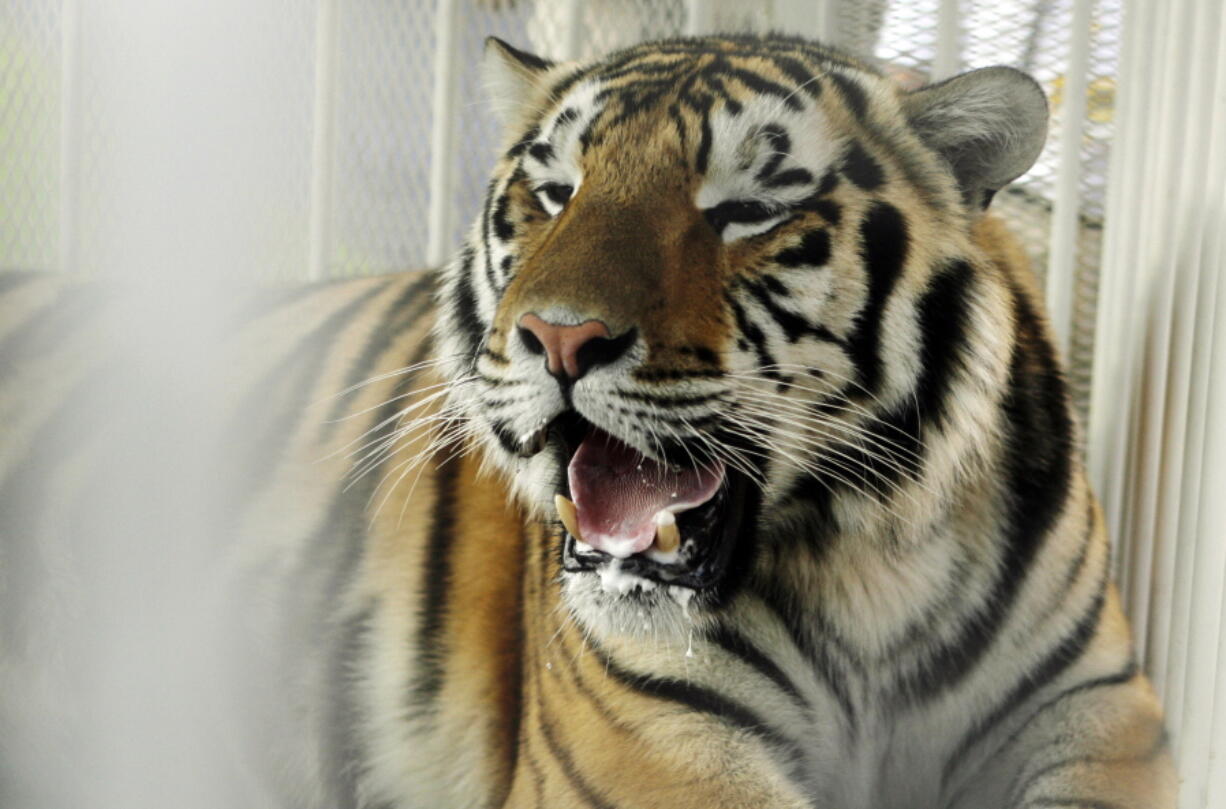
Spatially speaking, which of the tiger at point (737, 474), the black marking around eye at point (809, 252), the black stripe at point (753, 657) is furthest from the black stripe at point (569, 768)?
the black marking around eye at point (809, 252)

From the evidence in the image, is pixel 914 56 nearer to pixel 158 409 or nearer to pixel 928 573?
pixel 928 573

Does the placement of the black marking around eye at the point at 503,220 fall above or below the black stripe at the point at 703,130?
below

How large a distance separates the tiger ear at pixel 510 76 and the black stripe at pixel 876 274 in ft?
0.92

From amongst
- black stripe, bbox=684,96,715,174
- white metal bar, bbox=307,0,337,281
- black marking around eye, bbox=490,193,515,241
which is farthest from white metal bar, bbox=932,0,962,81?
white metal bar, bbox=307,0,337,281

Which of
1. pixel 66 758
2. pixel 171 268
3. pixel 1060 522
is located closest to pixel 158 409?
pixel 171 268

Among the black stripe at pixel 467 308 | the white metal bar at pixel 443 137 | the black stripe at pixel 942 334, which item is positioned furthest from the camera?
the white metal bar at pixel 443 137

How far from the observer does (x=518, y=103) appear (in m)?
0.87

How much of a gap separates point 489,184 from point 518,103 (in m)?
0.06

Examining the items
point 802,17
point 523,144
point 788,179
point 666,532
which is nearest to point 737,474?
point 666,532

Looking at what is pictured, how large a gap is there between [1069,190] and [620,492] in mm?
483

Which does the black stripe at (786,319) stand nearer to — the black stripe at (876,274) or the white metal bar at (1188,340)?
the black stripe at (876,274)

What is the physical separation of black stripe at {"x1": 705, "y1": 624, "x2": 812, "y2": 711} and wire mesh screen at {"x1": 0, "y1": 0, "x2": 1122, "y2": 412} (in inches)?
13.1

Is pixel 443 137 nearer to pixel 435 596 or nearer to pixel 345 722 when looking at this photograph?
pixel 435 596

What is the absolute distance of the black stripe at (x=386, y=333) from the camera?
3.30 feet
